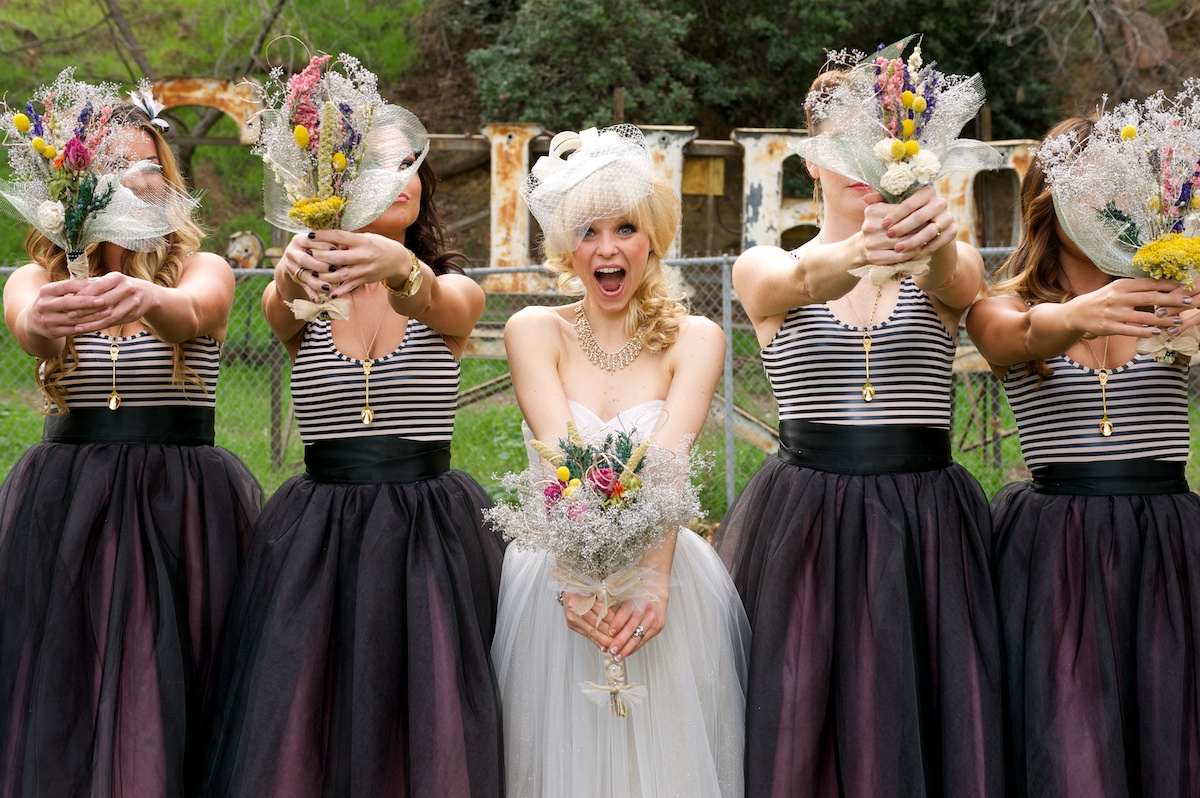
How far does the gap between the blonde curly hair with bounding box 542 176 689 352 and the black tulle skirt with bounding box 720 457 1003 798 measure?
1.89 ft

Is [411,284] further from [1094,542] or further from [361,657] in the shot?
[1094,542]

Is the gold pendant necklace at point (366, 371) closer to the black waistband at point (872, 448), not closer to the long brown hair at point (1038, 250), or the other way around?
the black waistband at point (872, 448)

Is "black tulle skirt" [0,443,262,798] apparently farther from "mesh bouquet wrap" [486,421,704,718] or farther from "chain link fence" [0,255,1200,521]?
"chain link fence" [0,255,1200,521]

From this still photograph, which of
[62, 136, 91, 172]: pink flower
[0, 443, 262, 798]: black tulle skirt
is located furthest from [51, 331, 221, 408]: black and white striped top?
[62, 136, 91, 172]: pink flower

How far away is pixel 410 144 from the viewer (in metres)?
3.13

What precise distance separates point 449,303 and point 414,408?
31 cm

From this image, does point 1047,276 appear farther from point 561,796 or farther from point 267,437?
point 267,437

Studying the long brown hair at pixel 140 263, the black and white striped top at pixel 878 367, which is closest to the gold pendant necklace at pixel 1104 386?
the black and white striped top at pixel 878 367

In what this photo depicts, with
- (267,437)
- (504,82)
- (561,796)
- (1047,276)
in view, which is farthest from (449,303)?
(504,82)

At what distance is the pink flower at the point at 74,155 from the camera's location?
3.00 m

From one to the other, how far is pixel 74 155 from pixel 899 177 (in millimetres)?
2083

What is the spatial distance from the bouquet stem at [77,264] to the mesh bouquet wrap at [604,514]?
1.26m

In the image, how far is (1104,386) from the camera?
3139 mm

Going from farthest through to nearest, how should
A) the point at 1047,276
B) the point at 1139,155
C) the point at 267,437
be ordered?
the point at 267,437, the point at 1047,276, the point at 1139,155
